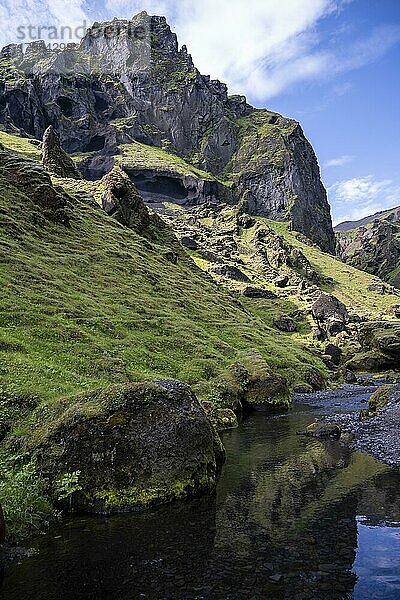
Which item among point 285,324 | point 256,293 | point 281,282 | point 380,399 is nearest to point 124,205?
point 285,324

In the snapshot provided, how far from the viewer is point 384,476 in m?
22.5

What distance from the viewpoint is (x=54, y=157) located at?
13300 cm

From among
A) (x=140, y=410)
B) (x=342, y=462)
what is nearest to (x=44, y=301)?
(x=140, y=410)

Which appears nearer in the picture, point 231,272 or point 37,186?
point 37,186

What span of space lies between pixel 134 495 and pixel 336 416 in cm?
2706

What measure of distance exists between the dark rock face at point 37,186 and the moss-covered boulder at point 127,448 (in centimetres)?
6481

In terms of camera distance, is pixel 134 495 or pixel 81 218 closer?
pixel 134 495

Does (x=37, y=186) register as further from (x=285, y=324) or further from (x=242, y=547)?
(x=242, y=547)

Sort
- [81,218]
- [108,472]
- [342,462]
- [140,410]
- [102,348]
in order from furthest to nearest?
1. [81,218]
2. [102,348]
3. [342,462]
4. [140,410]
5. [108,472]

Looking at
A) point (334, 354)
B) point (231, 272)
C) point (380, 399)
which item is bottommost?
point (380, 399)

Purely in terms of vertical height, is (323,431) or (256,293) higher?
(256,293)

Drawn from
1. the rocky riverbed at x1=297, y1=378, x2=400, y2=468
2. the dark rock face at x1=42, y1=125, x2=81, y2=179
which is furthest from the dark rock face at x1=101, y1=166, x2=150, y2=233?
the rocky riverbed at x1=297, y1=378, x2=400, y2=468

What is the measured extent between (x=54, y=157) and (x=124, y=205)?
3532 cm

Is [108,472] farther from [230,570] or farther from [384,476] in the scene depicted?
[384,476]
